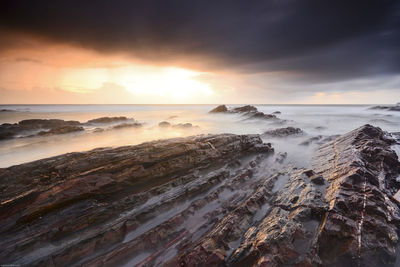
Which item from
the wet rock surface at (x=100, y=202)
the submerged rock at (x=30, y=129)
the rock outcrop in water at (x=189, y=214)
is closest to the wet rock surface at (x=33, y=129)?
the submerged rock at (x=30, y=129)

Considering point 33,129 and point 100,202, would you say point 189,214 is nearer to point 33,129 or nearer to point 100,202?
point 100,202

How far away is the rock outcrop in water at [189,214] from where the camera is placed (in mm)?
3627

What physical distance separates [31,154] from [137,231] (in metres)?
12.6

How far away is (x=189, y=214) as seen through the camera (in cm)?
502

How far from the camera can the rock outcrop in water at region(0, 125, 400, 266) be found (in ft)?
11.9

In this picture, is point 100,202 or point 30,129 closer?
point 100,202

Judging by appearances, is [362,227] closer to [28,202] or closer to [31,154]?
[28,202]

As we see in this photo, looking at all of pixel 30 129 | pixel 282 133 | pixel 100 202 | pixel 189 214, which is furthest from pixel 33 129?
pixel 282 133

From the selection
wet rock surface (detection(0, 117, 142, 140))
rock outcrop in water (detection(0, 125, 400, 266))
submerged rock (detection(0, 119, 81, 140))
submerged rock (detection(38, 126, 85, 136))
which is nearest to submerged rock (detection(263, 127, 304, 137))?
rock outcrop in water (detection(0, 125, 400, 266))

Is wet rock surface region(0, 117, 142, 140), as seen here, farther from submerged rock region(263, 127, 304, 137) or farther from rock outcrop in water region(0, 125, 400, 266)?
submerged rock region(263, 127, 304, 137)

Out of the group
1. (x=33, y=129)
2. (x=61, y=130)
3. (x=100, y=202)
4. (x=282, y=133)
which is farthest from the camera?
(x=33, y=129)

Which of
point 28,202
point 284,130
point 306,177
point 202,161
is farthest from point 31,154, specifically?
point 284,130

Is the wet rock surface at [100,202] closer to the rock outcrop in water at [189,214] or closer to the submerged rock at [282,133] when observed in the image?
the rock outcrop in water at [189,214]

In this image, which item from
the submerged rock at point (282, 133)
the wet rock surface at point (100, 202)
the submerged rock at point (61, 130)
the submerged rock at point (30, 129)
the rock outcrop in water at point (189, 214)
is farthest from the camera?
the submerged rock at point (61, 130)
